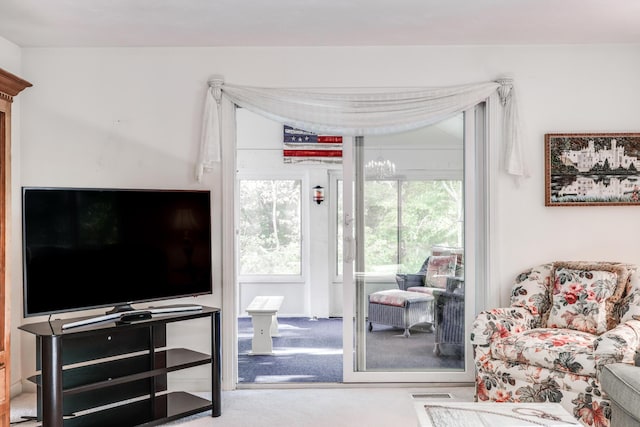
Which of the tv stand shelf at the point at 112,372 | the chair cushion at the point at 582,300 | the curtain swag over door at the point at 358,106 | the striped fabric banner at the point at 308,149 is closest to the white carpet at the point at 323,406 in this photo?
the tv stand shelf at the point at 112,372

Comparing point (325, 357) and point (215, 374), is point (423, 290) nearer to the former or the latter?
point (325, 357)

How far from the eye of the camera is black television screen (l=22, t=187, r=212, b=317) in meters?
3.15

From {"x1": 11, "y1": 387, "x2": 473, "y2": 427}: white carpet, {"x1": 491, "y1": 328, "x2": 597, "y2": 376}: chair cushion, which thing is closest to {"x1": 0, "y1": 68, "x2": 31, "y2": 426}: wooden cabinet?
{"x1": 11, "y1": 387, "x2": 473, "y2": 427}: white carpet

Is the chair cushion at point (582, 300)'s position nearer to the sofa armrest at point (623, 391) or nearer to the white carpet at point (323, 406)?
the white carpet at point (323, 406)

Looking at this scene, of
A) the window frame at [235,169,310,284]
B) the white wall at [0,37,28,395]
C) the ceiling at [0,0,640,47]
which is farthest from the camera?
the window frame at [235,169,310,284]

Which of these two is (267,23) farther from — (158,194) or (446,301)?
(446,301)

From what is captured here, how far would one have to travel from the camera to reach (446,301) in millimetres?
4242

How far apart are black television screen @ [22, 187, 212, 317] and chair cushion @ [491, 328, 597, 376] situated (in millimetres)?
1945

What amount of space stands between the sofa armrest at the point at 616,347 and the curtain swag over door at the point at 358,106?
4.52ft

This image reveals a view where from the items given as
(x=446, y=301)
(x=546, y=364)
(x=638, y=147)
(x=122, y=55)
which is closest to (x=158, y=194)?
(x=122, y=55)

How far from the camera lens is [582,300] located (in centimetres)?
365

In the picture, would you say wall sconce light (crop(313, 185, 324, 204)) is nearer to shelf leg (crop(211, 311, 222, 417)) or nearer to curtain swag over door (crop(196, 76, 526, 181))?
curtain swag over door (crop(196, 76, 526, 181))

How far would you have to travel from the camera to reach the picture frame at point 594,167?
4062mm

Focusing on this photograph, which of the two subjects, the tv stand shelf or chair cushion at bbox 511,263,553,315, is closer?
the tv stand shelf
